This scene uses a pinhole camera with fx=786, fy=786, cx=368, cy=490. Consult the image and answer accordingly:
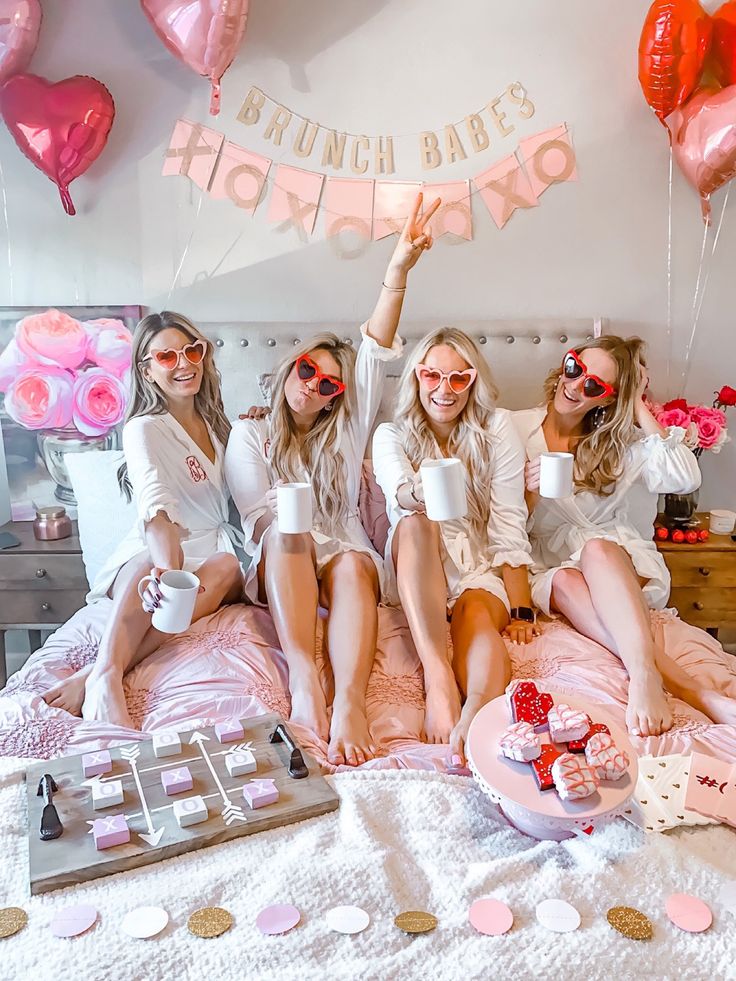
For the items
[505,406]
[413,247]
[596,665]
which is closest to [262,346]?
[413,247]

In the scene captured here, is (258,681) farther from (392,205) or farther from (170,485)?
(392,205)

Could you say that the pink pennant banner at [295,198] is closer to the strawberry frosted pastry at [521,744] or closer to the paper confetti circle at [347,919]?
the strawberry frosted pastry at [521,744]

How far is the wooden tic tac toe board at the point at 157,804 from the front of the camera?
124 centimetres

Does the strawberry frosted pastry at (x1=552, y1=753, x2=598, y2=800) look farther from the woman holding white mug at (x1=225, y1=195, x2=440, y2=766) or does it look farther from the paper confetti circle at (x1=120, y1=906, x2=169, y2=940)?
the woman holding white mug at (x1=225, y1=195, x2=440, y2=766)

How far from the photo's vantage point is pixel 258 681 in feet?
6.01

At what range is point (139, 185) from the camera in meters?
2.60

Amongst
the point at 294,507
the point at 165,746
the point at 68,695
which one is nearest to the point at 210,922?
the point at 165,746

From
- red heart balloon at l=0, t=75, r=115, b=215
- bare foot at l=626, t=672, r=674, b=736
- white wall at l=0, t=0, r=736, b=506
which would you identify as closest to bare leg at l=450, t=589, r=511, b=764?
Answer: bare foot at l=626, t=672, r=674, b=736

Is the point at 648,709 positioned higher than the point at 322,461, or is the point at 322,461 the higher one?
the point at 322,461

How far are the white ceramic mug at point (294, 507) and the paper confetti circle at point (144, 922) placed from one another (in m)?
0.90

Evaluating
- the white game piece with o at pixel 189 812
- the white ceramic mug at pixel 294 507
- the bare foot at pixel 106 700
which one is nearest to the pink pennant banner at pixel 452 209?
the white ceramic mug at pixel 294 507

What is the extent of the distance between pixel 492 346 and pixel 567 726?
163cm

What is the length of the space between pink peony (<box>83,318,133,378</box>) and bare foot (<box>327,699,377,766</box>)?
1.44 metres

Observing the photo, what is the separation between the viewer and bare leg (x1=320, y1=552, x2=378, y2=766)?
1612 millimetres
